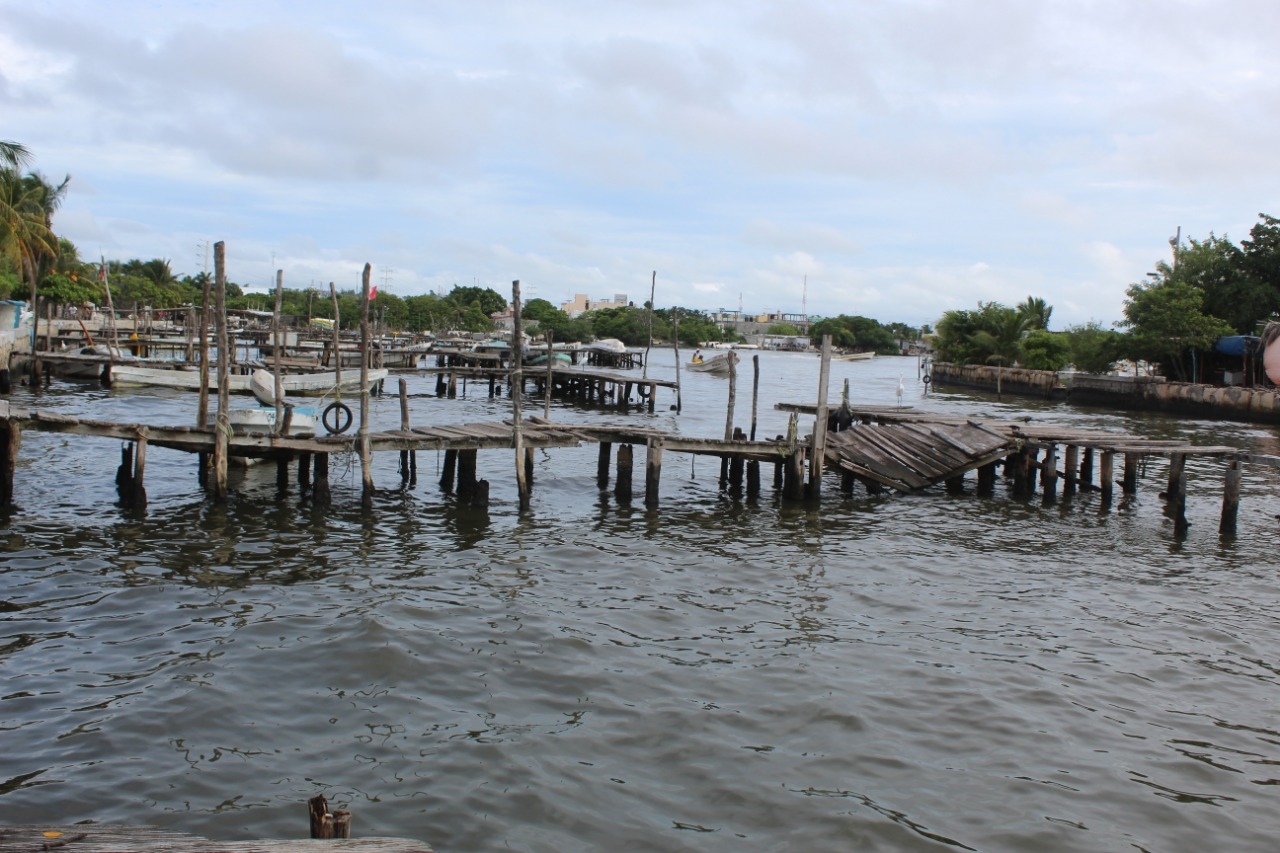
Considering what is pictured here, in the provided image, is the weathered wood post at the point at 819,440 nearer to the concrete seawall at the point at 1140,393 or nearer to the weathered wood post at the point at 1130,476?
the weathered wood post at the point at 1130,476

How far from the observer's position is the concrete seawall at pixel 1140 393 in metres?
42.3

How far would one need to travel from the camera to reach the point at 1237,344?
152ft

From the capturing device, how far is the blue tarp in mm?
45156

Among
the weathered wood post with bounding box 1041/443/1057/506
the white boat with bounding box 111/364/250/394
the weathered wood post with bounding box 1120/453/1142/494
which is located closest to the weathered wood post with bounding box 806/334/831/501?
the weathered wood post with bounding box 1041/443/1057/506

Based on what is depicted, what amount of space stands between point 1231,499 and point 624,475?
10760 mm

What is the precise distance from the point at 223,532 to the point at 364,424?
9.07ft

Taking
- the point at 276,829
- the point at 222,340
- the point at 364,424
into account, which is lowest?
the point at 276,829

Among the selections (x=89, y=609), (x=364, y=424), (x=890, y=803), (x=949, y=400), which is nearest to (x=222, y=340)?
(x=364, y=424)

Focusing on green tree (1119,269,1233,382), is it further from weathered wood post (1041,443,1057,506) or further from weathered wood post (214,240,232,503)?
weathered wood post (214,240,232,503)

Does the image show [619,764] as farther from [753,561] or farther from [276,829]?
[753,561]

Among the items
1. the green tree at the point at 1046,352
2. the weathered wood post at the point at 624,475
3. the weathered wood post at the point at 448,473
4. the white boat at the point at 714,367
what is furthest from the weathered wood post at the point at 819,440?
the white boat at the point at 714,367

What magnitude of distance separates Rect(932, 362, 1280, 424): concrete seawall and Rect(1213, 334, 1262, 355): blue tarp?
234cm

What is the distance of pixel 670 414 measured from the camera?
3916 centimetres

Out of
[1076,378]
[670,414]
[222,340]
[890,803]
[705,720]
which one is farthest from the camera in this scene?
[1076,378]
